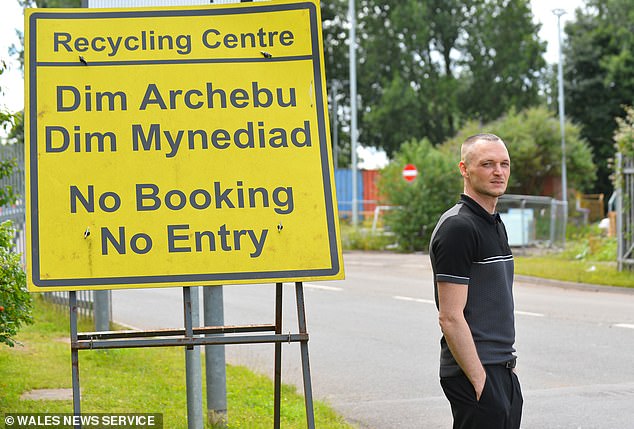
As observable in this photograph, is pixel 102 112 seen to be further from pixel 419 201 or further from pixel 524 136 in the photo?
pixel 524 136

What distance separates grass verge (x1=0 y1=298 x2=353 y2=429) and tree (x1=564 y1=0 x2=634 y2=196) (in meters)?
49.0

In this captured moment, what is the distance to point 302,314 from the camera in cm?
491

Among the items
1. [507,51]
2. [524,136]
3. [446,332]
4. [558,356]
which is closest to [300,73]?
[446,332]

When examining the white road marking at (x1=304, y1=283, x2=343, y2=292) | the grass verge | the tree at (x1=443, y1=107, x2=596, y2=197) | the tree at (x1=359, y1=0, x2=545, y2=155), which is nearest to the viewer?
the grass verge

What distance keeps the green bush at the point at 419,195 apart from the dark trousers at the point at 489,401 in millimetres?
25066

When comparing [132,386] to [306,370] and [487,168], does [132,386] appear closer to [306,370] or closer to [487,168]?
[306,370]

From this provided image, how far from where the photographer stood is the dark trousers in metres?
4.19

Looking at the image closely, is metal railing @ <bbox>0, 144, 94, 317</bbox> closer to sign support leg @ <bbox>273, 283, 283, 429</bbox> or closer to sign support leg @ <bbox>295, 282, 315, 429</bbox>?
sign support leg @ <bbox>273, 283, 283, 429</bbox>

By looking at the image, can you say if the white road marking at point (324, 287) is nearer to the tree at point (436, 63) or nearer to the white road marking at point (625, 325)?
the white road marking at point (625, 325)

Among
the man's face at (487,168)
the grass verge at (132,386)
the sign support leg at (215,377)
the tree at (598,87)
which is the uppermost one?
the tree at (598,87)

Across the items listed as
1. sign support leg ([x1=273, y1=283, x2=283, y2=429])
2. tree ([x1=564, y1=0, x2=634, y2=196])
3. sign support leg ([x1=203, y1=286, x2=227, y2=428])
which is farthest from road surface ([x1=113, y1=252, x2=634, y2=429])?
tree ([x1=564, y1=0, x2=634, y2=196])

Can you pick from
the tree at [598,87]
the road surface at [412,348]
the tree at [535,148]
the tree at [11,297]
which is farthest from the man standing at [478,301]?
the tree at [598,87]

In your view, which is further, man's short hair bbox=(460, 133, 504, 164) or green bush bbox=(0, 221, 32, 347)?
green bush bbox=(0, 221, 32, 347)

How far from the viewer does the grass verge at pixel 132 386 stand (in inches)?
279
